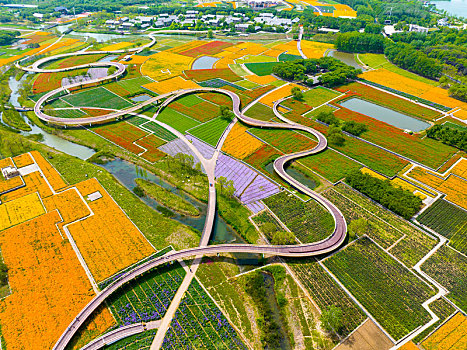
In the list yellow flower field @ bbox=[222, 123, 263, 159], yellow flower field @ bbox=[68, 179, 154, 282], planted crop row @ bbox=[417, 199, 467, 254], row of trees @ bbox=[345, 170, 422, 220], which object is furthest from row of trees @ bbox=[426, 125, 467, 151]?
yellow flower field @ bbox=[68, 179, 154, 282]

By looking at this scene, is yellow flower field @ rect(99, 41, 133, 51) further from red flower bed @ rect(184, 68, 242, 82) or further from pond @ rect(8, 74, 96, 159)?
pond @ rect(8, 74, 96, 159)

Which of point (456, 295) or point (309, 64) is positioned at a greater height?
point (309, 64)

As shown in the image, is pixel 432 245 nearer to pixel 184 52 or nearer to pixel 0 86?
pixel 184 52

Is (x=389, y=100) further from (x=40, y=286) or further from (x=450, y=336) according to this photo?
(x=40, y=286)

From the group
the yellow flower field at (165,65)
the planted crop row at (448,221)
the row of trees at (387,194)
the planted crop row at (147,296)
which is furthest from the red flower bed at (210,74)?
the planted crop row at (147,296)

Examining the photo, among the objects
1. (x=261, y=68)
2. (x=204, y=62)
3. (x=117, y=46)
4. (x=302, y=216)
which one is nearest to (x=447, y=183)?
(x=302, y=216)

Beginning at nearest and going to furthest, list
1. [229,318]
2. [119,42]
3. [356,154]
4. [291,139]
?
[229,318] < [356,154] < [291,139] < [119,42]

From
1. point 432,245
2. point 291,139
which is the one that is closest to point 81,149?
point 291,139

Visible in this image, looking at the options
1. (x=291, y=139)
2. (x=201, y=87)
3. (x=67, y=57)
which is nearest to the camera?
(x=291, y=139)
